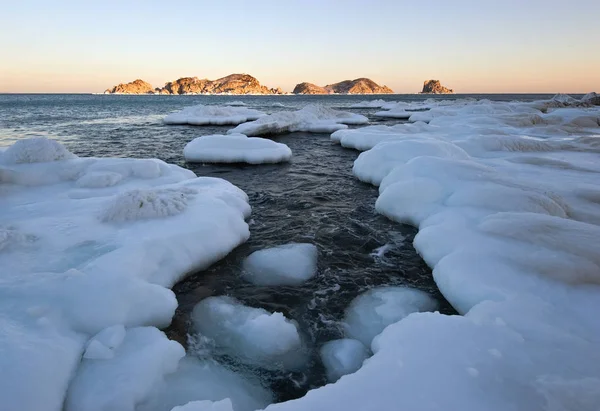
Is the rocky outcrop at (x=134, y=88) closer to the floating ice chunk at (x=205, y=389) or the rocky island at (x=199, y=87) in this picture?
the rocky island at (x=199, y=87)

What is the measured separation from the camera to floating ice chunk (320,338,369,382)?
3.79 metres

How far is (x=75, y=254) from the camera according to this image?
513 cm

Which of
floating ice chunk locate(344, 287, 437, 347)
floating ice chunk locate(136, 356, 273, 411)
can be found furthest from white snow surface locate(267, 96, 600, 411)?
floating ice chunk locate(136, 356, 273, 411)

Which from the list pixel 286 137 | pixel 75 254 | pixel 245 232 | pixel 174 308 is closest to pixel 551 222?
pixel 245 232

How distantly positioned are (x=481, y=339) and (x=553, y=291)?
171 centimetres

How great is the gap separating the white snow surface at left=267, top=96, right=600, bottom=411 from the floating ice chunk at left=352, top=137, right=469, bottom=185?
1.86 m

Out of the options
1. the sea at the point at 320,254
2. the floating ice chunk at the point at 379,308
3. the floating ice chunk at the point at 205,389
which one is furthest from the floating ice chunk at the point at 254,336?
the floating ice chunk at the point at 379,308

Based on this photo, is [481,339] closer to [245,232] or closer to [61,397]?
[61,397]

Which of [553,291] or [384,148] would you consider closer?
[553,291]

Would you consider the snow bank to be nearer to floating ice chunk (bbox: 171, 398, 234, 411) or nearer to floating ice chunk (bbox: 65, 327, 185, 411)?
floating ice chunk (bbox: 65, 327, 185, 411)

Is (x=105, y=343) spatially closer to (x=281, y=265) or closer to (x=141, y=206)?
(x=281, y=265)

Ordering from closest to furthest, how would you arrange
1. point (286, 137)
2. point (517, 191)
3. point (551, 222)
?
point (551, 222), point (517, 191), point (286, 137)

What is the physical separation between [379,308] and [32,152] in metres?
9.90

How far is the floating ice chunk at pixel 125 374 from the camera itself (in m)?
3.10
